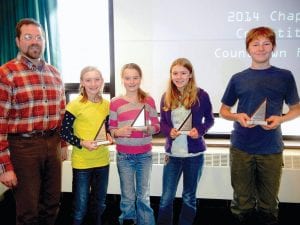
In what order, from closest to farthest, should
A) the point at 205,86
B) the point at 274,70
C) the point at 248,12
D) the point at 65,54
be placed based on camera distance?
the point at 274,70, the point at 248,12, the point at 205,86, the point at 65,54

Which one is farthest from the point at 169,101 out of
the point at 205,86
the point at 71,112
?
the point at 205,86

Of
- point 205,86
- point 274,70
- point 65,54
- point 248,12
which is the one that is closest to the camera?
point 274,70

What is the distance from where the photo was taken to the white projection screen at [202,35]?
2969 millimetres

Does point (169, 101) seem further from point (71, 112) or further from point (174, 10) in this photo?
point (174, 10)

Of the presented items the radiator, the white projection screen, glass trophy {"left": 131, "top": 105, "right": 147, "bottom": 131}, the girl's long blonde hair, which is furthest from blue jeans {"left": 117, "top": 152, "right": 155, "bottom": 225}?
the white projection screen

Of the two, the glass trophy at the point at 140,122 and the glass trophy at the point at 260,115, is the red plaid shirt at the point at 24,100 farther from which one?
the glass trophy at the point at 260,115

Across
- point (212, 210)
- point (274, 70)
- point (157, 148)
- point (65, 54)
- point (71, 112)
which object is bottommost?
point (212, 210)

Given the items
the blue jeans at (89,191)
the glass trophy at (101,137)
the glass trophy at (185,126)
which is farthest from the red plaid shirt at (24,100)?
the glass trophy at (185,126)

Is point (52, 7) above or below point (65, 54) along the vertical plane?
above

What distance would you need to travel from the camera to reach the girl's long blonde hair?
2291 mm

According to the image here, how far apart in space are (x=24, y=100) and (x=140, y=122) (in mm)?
831

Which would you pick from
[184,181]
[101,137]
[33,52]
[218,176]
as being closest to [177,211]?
[218,176]

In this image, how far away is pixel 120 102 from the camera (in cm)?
231

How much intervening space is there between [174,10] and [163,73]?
0.66 metres
